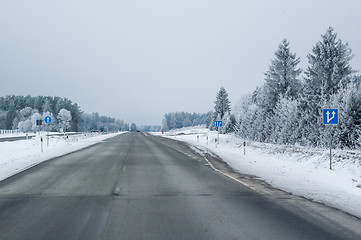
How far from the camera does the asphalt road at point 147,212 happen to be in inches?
205

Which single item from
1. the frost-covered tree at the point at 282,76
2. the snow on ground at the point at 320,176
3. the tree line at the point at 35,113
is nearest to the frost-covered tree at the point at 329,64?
the frost-covered tree at the point at 282,76

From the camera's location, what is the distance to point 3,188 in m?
9.28

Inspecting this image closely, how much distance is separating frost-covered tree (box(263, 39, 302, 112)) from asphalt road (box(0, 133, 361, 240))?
31909 mm

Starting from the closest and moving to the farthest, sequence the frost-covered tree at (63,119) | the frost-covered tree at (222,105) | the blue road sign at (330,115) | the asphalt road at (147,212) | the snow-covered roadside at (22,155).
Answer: the asphalt road at (147,212), the blue road sign at (330,115), the snow-covered roadside at (22,155), the frost-covered tree at (222,105), the frost-covered tree at (63,119)

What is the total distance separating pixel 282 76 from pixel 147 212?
37.8 meters

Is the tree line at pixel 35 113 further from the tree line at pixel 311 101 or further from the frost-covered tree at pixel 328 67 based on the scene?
the frost-covered tree at pixel 328 67

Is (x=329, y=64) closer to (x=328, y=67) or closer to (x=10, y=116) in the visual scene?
(x=328, y=67)

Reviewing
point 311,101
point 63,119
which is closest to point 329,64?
point 311,101

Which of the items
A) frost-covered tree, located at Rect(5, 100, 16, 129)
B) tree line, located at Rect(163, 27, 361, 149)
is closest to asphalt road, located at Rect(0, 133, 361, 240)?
tree line, located at Rect(163, 27, 361, 149)

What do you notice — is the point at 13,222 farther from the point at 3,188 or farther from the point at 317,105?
the point at 317,105

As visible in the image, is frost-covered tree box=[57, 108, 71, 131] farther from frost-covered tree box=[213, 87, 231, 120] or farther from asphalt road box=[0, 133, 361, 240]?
asphalt road box=[0, 133, 361, 240]

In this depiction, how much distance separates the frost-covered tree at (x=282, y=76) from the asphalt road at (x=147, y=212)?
3191 cm

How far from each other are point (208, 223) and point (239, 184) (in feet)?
16.2

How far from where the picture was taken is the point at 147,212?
6566 mm
